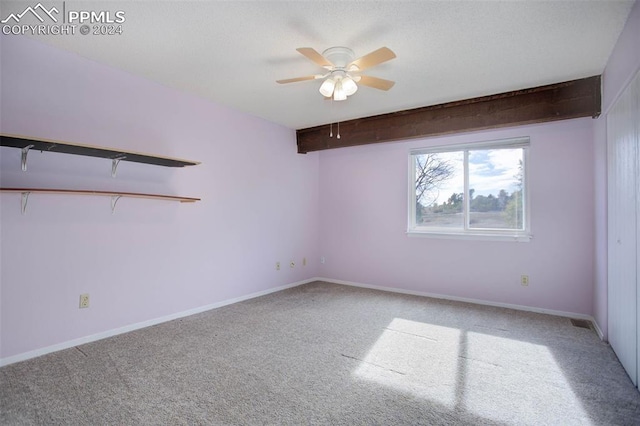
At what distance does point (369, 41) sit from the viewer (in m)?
2.42

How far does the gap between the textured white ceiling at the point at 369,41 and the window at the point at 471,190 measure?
944mm

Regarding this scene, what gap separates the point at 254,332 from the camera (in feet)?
9.99

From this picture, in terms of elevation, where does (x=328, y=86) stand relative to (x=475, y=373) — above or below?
above

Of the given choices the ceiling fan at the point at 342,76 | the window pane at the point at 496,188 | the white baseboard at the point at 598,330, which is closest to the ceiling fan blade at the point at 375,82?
the ceiling fan at the point at 342,76

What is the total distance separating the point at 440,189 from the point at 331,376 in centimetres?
310

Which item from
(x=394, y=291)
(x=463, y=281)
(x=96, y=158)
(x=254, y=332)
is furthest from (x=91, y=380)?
(x=463, y=281)

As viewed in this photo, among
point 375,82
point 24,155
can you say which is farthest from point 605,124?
point 24,155

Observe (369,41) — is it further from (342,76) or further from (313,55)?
(313,55)

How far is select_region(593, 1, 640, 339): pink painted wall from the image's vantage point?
2084mm

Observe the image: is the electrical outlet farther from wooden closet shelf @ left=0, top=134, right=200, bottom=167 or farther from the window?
the window

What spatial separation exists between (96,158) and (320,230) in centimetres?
340

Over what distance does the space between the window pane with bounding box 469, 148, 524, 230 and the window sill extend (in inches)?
Answer: 4.6

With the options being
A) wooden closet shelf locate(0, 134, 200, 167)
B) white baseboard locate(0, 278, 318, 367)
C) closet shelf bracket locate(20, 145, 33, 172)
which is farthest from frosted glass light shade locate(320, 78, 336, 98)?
white baseboard locate(0, 278, 318, 367)

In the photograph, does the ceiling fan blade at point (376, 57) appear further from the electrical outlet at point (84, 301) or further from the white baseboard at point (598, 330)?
the white baseboard at point (598, 330)
